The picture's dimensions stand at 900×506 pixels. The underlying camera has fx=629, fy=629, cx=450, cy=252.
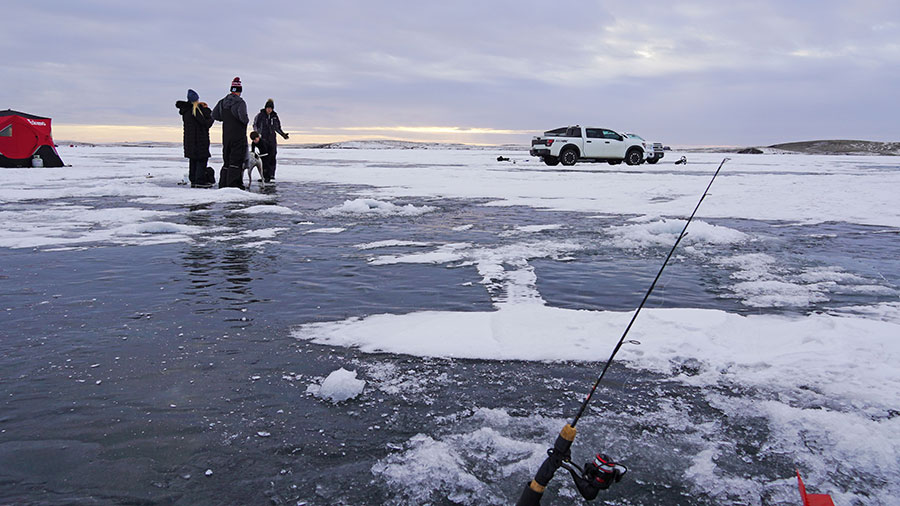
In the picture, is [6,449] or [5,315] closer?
[6,449]

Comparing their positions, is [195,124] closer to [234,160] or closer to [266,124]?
[234,160]

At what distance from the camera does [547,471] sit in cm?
211

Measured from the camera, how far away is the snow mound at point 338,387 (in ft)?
10.7

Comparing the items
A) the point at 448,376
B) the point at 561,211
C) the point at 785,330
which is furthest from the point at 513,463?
the point at 561,211

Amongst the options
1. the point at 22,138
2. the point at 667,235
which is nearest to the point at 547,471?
the point at 667,235

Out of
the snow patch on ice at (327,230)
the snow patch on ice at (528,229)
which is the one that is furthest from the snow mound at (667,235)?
the snow patch on ice at (327,230)

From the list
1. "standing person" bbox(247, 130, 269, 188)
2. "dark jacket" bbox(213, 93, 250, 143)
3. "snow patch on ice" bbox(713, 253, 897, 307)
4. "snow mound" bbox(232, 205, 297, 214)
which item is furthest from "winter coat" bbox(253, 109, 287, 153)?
"snow patch on ice" bbox(713, 253, 897, 307)

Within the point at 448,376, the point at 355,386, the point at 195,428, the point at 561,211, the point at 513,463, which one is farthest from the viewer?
the point at 561,211

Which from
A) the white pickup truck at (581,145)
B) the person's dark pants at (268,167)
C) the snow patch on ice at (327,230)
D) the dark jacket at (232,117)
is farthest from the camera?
the white pickup truck at (581,145)

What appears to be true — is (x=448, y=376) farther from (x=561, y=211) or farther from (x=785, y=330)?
(x=561, y=211)

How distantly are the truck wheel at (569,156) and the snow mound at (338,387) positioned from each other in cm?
2479

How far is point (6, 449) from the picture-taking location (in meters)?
2.70

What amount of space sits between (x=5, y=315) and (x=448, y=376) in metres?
3.39

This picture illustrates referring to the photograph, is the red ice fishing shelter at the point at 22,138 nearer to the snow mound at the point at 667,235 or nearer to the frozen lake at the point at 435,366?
the frozen lake at the point at 435,366
